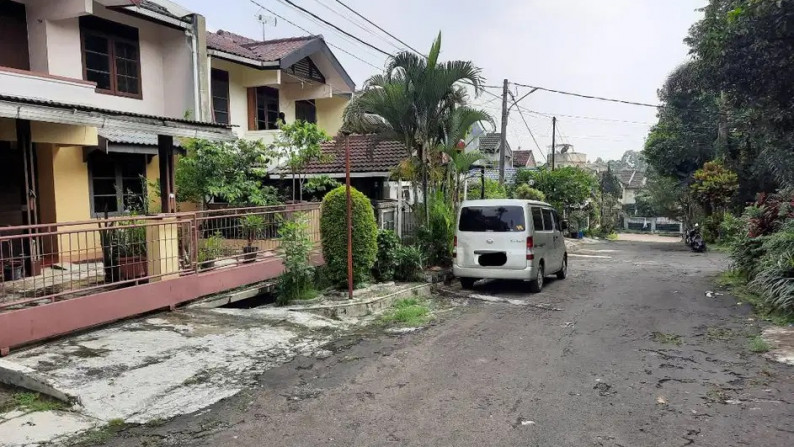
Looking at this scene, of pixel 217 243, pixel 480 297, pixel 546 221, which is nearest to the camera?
pixel 217 243

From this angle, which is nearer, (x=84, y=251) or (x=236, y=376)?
(x=236, y=376)

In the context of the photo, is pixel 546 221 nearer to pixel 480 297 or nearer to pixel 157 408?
pixel 480 297

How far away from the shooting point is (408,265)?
Answer: 1095 cm

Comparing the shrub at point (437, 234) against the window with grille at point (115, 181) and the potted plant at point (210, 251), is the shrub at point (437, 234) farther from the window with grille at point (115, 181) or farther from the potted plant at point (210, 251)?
the window with grille at point (115, 181)

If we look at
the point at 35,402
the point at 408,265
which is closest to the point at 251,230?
the point at 408,265

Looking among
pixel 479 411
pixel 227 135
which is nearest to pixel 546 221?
pixel 227 135

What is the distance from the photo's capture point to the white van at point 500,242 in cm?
1029

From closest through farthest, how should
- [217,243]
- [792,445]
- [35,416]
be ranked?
[792,445], [35,416], [217,243]

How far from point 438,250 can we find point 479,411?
8.02 m

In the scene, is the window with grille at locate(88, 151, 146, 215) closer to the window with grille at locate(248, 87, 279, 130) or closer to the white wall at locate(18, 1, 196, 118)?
the white wall at locate(18, 1, 196, 118)

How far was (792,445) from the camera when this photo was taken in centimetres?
380

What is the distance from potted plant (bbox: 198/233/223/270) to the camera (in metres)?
8.52

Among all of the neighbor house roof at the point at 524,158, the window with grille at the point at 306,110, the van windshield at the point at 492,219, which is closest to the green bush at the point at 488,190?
the window with grille at the point at 306,110

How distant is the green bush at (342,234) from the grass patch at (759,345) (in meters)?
5.79
